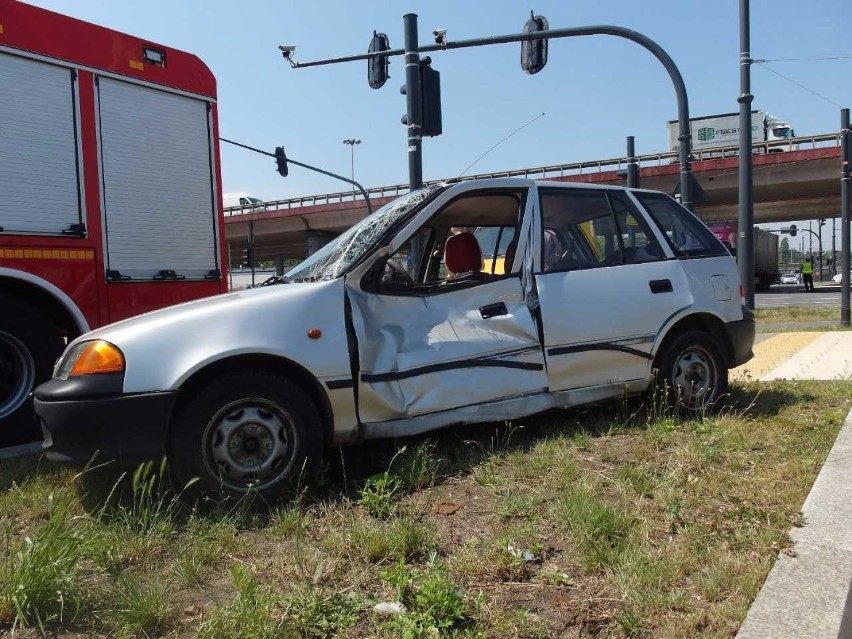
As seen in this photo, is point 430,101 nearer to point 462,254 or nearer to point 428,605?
point 462,254

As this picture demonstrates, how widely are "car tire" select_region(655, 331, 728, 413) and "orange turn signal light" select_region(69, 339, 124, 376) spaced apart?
11.2 feet

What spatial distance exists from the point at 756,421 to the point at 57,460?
4.32 metres

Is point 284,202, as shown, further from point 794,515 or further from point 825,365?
point 794,515

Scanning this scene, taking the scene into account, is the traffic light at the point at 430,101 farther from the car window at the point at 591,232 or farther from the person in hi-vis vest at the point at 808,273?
the person in hi-vis vest at the point at 808,273

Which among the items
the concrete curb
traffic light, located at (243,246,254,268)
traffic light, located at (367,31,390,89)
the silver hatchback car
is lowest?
the concrete curb

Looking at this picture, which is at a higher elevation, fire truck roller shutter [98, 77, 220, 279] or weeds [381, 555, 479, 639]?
fire truck roller shutter [98, 77, 220, 279]

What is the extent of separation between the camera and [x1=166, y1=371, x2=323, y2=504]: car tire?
10.5 feet

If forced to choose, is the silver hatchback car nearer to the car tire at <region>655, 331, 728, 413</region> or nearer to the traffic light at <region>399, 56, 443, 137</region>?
the car tire at <region>655, 331, 728, 413</region>

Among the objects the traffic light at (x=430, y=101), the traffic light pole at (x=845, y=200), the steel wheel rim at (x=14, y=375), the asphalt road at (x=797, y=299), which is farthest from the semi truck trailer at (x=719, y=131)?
the steel wheel rim at (x=14, y=375)

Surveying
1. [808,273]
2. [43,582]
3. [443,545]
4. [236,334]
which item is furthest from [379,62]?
[808,273]

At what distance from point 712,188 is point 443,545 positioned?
3769 centimetres

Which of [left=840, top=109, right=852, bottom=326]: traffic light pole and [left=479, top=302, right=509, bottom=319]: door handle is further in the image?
[left=840, top=109, right=852, bottom=326]: traffic light pole

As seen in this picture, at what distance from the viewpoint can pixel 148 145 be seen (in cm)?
589

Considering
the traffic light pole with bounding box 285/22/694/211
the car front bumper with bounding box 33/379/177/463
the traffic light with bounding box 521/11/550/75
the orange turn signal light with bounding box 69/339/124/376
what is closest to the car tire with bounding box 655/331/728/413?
the car front bumper with bounding box 33/379/177/463
